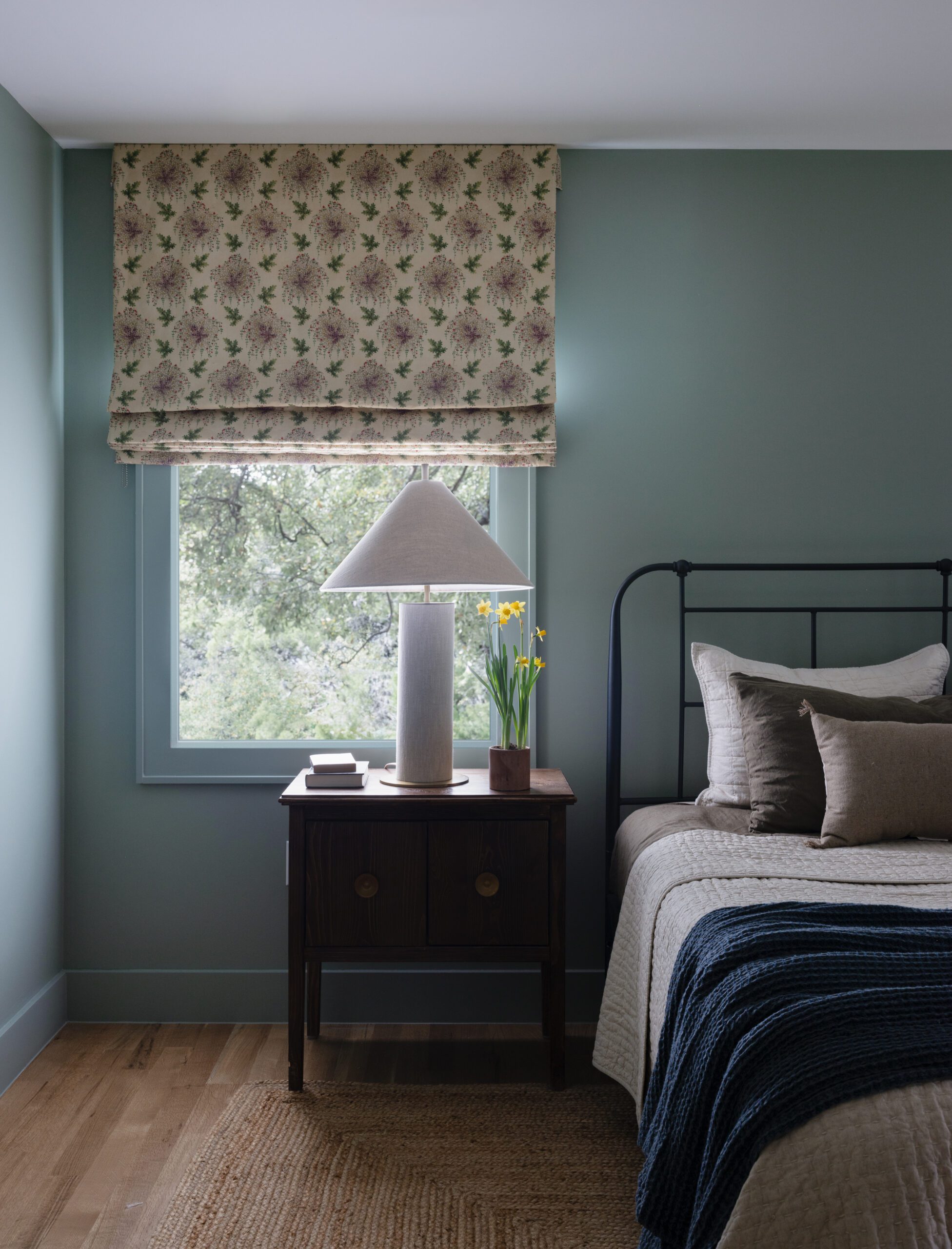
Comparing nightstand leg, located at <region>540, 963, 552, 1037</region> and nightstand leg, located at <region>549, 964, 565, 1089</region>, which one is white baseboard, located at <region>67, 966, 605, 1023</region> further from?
nightstand leg, located at <region>549, 964, 565, 1089</region>

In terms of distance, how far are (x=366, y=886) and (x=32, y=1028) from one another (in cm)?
100

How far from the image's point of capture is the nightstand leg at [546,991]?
85.5 inches

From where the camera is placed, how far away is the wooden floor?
1718mm

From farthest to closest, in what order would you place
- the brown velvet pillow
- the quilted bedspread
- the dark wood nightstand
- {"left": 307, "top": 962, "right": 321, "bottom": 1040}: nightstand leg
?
{"left": 307, "top": 962, "right": 321, "bottom": 1040}: nightstand leg, the dark wood nightstand, the brown velvet pillow, the quilted bedspread

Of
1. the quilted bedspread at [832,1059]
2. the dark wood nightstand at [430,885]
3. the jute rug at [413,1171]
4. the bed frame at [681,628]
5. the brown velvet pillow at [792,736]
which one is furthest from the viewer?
the bed frame at [681,628]

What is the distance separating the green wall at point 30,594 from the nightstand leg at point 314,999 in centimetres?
71

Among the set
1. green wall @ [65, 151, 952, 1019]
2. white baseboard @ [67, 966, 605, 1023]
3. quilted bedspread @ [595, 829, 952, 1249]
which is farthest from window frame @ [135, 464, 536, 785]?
quilted bedspread @ [595, 829, 952, 1249]

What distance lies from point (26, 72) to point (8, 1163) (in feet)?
8.03

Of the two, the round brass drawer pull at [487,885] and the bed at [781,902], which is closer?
the bed at [781,902]

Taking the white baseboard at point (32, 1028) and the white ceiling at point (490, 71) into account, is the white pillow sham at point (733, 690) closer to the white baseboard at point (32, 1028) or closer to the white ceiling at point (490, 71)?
the white ceiling at point (490, 71)

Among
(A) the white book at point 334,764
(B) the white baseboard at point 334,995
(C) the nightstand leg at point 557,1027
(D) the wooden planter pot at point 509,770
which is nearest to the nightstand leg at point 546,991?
(C) the nightstand leg at point 557,1027

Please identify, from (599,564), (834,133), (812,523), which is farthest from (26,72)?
(812,523)

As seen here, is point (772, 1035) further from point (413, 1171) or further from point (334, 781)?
point (334, 781)

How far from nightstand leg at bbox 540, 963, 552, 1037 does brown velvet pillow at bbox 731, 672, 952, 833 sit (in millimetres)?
610
